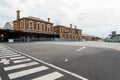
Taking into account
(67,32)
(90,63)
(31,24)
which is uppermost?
(31,24)

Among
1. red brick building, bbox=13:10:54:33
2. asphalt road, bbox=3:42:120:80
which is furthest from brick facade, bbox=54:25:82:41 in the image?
asphalt road, bbox=3:42:120:80

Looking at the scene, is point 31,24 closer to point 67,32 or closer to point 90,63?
point 67,32

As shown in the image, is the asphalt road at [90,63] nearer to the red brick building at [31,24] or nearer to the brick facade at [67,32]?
the red brick building at [31,24]

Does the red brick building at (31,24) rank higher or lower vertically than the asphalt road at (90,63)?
higher

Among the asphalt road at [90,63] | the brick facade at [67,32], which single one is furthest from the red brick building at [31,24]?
the asphalt road at [90,63]

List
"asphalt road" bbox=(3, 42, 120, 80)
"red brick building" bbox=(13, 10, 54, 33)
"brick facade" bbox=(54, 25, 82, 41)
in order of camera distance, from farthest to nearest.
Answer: "brick facade" bbox=(54, 25, 82, 41)
"red brick building" bbox=(13, 10, 54, 33)
"asphalt road" bbox=(3, 42, 120, 80)

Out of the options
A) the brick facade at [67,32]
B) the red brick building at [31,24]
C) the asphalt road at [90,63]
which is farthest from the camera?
the brick facade at [67,32]

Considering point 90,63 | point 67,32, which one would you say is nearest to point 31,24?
point 67,32

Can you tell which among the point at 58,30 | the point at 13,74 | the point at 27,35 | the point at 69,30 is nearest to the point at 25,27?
the point at 27,35

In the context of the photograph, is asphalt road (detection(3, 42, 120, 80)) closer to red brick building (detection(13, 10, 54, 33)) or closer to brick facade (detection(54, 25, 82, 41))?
red brick building (detection(13, 10, 54, 33))

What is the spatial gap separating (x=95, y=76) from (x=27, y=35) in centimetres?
4270

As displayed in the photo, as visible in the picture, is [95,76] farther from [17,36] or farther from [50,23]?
[50,23]

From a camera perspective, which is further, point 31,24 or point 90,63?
point 31,24

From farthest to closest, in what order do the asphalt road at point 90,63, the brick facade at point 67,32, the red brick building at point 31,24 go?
1. the brick facade at point 67,32
2. the red brick building at point 31,24
3. the asphalt road at point 90,63
